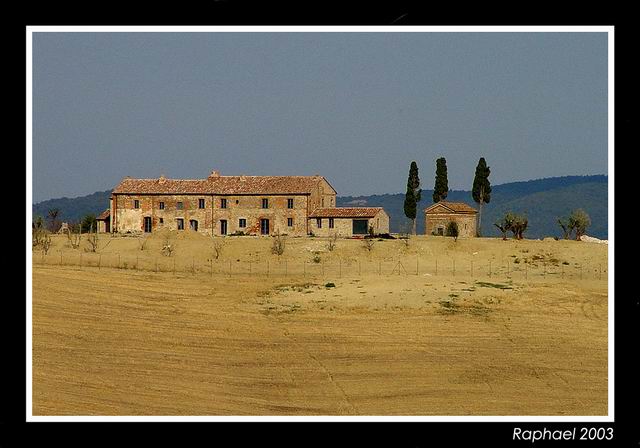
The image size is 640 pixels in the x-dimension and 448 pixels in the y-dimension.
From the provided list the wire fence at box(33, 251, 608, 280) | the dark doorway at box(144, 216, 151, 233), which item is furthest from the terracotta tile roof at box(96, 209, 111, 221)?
the wire fence at box(33, 251, 608, 280)

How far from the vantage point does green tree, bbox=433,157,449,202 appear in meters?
56.4

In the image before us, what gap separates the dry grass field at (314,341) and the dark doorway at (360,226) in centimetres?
1771

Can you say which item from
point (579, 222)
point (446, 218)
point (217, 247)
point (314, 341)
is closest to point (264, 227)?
point (446, 218)

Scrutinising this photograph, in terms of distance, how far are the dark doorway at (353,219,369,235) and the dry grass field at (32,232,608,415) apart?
58.1 feet

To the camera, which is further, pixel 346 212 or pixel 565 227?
pixel 346 212

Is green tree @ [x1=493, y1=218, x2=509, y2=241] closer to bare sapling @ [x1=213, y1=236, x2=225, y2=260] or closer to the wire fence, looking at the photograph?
the wire fence

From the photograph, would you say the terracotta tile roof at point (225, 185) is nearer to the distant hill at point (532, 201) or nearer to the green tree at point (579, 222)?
the green tree at point (579, 222)

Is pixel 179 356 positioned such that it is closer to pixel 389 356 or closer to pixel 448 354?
pixel 389 356

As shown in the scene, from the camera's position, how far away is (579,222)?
49031 millimetres

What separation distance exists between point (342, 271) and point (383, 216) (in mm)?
19395

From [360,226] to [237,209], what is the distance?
26.4 feet

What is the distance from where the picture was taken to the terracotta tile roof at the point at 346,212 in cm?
5209

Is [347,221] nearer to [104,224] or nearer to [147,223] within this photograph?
[147,223]
